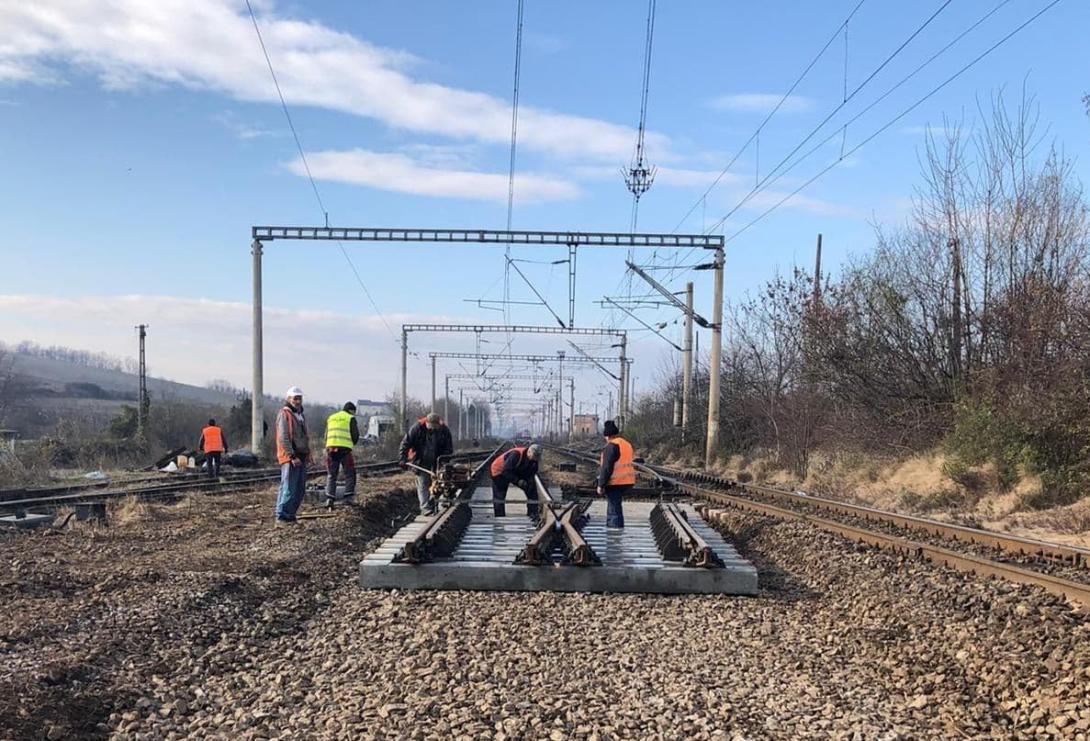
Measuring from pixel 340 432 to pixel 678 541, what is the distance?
6874 mm

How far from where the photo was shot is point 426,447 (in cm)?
1367

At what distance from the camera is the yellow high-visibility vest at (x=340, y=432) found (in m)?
14.3

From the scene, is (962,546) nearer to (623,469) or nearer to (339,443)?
(623,469)

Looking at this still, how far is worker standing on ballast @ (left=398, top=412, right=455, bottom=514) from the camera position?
537 inches

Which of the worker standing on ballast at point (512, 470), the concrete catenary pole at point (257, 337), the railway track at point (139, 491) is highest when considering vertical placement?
the concrete catenary pole at point (257, 337)

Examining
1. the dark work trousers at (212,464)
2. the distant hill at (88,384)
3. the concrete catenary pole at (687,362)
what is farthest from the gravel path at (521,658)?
the distant hill at (88,384)

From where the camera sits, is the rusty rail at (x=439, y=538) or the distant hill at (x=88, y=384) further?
the distant hill at (x=88, y=384)

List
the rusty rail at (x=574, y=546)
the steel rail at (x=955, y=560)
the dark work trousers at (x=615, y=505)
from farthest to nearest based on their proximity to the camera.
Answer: the dark work trousers at (x=615, y=505) < the rusty rail at (x=574, y=546) < the steel rail at (x=955, y=560)

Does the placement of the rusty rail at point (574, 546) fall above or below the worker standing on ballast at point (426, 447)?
below

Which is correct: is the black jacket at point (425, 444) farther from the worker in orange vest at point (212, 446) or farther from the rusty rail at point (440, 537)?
the worker in orange vest at point (212, 446)

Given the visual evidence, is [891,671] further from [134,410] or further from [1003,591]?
[134,410]

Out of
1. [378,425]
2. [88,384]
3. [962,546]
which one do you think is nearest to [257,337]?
[962,546]

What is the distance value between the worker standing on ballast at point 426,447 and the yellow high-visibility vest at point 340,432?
3.69 ft

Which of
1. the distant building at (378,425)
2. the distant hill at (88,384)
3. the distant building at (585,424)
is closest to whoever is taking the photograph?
the distant building at (378,425)
